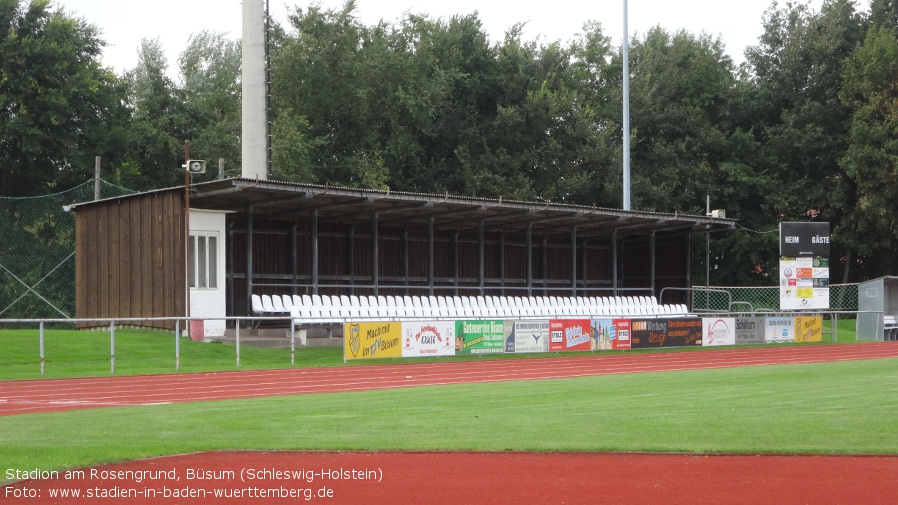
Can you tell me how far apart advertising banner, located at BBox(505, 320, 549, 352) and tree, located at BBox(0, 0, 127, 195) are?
22.9 meters

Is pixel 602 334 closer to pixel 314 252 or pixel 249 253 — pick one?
pixel 314 252

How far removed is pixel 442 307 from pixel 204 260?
894 centimetres

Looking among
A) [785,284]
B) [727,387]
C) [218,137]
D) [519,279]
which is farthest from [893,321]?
[218,137]

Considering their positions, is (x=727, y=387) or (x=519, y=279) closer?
(x=727, y=387)

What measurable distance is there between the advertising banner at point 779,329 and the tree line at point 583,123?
20298mm

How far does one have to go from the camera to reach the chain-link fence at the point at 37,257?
1362 inches

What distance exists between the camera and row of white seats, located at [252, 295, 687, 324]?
33281 millimetres

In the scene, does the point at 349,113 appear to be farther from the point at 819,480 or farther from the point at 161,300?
the point at 819,480

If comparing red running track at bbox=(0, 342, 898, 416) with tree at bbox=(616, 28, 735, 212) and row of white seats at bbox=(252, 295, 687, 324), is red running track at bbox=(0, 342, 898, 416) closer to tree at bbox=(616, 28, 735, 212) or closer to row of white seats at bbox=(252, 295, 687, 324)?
row of white seats at bbox=(252, 295, 687, 324)

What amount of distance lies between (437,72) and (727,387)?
142ft

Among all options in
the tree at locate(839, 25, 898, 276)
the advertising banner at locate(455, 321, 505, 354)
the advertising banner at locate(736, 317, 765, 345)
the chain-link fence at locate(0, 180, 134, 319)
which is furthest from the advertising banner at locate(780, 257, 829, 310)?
the chain-link fence at locate(0, 180, 134, 319)

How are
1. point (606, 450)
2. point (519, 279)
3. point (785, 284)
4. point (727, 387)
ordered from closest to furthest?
point (606, 450)
point (727, 387)
point (785, 284)
point (519, 279)

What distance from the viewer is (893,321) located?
4191cm

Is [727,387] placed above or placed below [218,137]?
below
